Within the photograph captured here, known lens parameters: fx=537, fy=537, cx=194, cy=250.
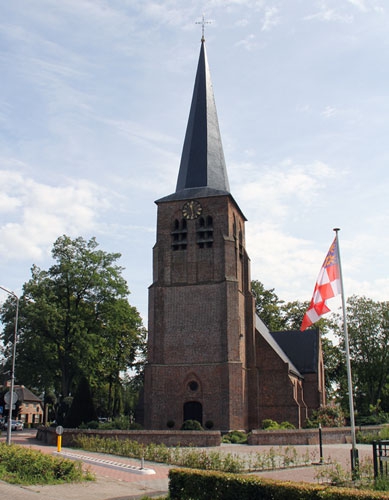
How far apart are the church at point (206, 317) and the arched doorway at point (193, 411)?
0.20 feet

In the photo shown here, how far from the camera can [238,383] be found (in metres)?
32.0

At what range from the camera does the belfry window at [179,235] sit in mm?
35781

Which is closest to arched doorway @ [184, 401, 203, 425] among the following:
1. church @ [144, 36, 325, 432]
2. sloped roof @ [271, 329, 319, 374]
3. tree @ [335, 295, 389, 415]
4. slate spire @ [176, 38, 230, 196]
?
church @ [144, 36, 325, 432]

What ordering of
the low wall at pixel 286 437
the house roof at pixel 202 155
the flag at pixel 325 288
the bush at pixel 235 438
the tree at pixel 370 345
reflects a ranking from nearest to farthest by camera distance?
the flag at pixel 325 288 < the low wall at pixel 286 437 < the bush at pixel 235 438 < the house roof at pixel 202 155 < the tree at pixel 370 345

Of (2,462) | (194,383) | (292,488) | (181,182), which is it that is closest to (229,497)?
(292,488)

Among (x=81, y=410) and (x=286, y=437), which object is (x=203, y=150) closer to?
(x=81, y=410)

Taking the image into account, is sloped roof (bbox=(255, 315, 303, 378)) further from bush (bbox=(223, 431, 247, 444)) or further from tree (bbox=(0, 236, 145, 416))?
tree (bbox=(0, 236, 145, 416))

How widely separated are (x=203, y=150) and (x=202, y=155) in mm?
384

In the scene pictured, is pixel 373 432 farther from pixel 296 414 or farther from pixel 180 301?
pixel 180 301

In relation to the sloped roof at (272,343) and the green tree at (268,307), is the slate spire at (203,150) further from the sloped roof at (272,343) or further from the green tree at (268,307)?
the green tree at (268,307)

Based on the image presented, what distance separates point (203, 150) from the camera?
3744 cm

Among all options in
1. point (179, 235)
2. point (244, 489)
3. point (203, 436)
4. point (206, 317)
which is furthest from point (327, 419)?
point (244, 489)

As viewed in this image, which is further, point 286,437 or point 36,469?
point 286,437

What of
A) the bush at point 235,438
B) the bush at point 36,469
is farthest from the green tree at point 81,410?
the bush at point 36,469
